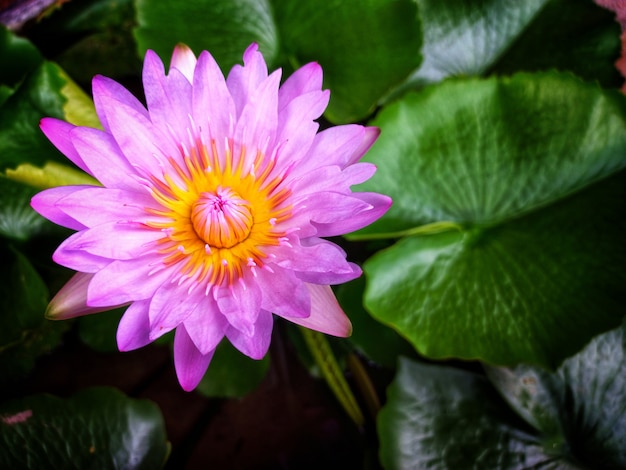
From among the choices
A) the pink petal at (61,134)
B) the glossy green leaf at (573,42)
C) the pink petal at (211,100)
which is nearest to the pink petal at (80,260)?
the pink petal at (61,134)

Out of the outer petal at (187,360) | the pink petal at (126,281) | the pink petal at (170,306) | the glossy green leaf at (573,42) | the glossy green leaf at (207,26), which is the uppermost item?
the glossy green leaf at (573,42)

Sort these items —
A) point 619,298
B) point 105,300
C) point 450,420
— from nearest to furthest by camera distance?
point 105,300, point 619,298, point 450,420

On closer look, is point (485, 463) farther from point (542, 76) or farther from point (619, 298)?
point (542, 76)

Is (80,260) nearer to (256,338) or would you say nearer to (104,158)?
(104,158)

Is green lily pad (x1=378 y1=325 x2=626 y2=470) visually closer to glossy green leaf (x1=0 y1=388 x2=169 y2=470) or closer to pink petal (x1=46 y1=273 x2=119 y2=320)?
glossy green leaf (x1=0 y1=388 x2=169 y2=470)

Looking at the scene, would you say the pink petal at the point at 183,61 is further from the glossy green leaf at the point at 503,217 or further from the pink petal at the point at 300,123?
the glossy green leaf at the point at 503,217

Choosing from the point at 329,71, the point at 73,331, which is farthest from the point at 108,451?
the point at 329,71
